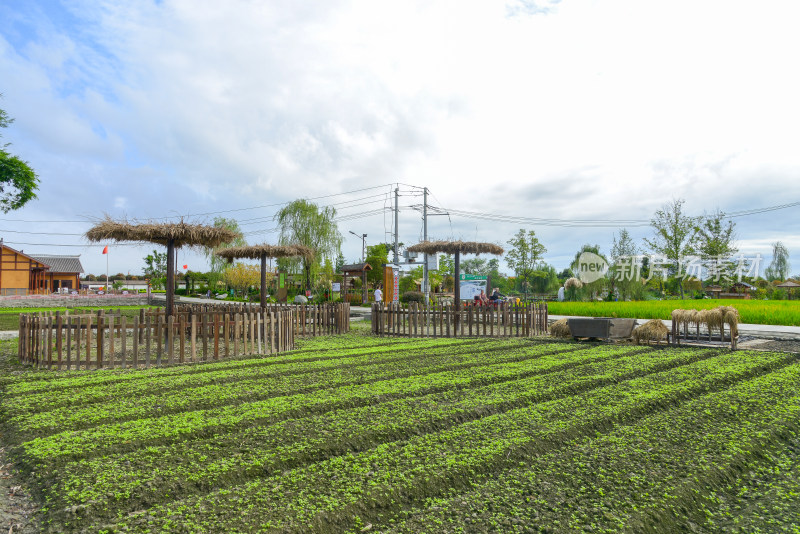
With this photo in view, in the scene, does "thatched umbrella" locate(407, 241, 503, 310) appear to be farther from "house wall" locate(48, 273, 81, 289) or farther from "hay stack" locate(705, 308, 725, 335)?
"house wall" locate(48, 273, 81, 289)

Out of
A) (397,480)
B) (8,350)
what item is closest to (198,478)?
(397,480)

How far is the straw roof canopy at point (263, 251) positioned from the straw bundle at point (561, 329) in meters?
8.09

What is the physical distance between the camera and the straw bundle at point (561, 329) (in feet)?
44.3

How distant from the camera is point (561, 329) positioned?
13.6 meters

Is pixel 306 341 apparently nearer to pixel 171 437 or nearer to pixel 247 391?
pixel 247 391

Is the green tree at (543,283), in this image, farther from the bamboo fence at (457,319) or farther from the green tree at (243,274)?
the bamboo fence at (457,319)

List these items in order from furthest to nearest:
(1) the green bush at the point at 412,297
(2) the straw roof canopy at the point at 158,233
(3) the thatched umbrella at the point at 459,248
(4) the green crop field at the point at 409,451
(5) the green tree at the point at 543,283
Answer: (5) the green tree at the point at 543,283
(1) the green bush at the point at 412,297
(3) the thatched umbrella at the point at 459,248
(2) the straw roof canopy at the point at 158,233
(4) the green crop field at the point at 409,451

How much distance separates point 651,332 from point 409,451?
1041cm

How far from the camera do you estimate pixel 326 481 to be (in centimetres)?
355

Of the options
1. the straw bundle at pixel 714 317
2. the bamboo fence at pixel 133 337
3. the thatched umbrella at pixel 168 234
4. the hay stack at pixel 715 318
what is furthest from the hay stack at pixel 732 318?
the thatched umbrella at pixel 168 234

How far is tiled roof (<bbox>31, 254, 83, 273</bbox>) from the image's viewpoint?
5869 cm

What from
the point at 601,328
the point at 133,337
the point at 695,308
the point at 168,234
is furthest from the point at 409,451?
the point at 695,308

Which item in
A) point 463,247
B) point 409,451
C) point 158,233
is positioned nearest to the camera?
point 409,451

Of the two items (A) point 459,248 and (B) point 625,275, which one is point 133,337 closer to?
(A) point 459,248
